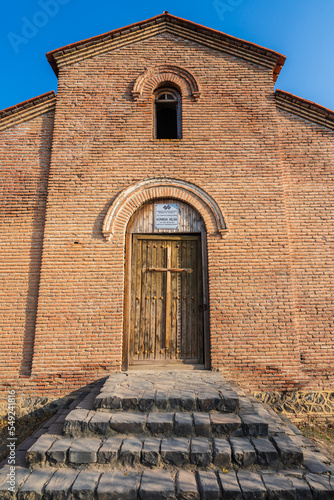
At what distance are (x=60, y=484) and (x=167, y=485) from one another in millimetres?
1032

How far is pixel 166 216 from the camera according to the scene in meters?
6.37

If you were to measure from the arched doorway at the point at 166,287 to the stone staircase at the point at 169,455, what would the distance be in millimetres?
1784

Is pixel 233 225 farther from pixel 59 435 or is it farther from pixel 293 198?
pixel 59 435

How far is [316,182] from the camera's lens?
21.7 ft

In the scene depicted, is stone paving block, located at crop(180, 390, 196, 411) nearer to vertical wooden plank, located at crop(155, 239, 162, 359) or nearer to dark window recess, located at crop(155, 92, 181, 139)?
vertical wooden plank, located at crop(155, 239, 162, 359)

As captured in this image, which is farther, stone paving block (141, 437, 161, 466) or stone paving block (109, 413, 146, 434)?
stone paving block (109, 413, 146, 434)

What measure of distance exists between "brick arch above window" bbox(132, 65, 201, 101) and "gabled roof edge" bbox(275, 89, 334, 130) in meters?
1.91

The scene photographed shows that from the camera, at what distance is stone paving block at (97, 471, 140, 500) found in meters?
2.80

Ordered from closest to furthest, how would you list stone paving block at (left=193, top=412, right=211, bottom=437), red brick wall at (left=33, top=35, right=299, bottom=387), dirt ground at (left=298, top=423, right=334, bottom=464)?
stone paving block at (left=193, top=412, right=211, bottom=437), dirt ground at (left=298, top=423, right=334, bottom=464), red brick wall at (left=33, top=35, right=299, bottom=387)

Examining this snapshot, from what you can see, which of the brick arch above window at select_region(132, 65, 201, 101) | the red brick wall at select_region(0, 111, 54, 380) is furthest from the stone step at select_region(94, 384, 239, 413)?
the brick arch above window at select_region(132, 65, 201, 101)

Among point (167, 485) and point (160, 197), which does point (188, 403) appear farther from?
point (160, 197)

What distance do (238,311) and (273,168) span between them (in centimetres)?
311

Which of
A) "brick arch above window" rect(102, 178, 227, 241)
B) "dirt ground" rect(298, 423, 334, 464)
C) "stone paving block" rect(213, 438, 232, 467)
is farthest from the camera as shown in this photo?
"brick arch above window" rect(102, 178, 227, 241)

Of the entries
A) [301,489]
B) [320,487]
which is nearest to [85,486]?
[301,489]
